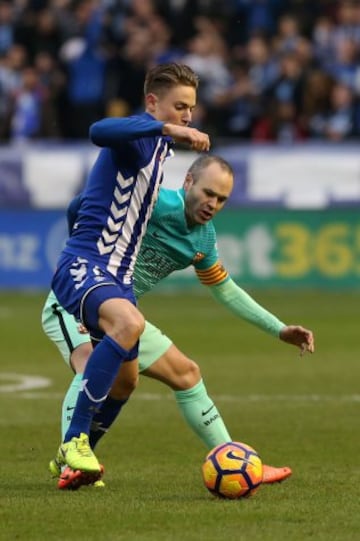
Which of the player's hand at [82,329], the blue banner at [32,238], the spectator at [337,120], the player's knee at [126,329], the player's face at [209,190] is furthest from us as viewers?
the spectator at [337,120]

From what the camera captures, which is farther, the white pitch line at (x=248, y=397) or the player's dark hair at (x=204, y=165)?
the white pitch line at (x=248, y=397)

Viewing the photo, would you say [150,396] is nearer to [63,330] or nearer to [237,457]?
[63,330]

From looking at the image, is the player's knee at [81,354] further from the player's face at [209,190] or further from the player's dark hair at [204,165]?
the player's dark hair at [204,165]

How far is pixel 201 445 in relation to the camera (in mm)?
9477

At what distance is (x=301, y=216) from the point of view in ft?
70.5

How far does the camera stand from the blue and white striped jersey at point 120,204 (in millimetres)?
7320

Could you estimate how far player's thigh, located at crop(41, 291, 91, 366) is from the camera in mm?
8203

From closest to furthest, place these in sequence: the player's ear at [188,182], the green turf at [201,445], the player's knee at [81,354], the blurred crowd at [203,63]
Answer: the green turf at [201,445] → the player's ear at [188,182] → the player's knee at [81,354] → the blurred crowd at [203,63]

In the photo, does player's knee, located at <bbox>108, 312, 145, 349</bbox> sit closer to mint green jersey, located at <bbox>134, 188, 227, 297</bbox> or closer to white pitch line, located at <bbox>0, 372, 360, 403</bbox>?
mint green jersey, located at <bbox>134, 188, 227, 297</bbox>

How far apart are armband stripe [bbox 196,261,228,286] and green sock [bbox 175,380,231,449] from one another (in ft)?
1.88

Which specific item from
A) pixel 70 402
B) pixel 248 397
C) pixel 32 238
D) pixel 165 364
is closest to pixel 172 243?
pixel 165 364

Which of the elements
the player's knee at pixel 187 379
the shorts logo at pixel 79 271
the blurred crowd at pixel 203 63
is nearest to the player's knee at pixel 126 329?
the shorts logo at pixel 79 271

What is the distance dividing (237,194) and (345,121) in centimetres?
215

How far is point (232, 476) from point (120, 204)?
1.44m
